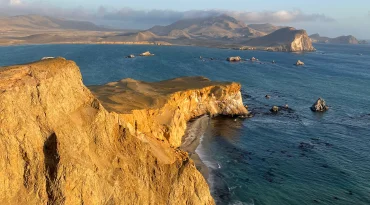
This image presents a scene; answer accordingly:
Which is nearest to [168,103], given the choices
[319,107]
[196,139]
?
[196,139]

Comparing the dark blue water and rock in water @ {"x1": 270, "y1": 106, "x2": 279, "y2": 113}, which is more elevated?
rock in water @ {"x1": 270, "y1": 106, "x2": 279, "y2": 113}

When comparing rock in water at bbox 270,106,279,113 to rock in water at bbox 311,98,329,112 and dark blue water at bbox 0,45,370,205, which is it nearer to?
dark blue water at bbox 0,45,370,205

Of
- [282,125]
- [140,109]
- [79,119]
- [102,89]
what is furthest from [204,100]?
[79,119]

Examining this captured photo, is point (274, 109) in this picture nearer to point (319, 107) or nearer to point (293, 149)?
point (319, 107)

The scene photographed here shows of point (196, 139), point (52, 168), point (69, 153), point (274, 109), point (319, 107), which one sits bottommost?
point (196, 139)

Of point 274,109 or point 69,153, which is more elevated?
point 69,153

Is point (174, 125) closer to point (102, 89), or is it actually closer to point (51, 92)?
point (102, 89)

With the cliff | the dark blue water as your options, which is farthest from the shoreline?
the cliff

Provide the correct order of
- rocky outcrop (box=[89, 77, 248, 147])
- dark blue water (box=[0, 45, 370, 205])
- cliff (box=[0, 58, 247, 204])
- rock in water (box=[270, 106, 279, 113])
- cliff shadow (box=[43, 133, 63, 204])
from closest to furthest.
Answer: cliff (box=[0, 58, 247, 204])
cliff shadow (box=[43, 133, 63, 204])
dark blue water (box=[0, 45, 370, 205])
rocky outcrop (box=[89, 77, 248, 147])
rock in water (box=[270, 106, 279, 113])

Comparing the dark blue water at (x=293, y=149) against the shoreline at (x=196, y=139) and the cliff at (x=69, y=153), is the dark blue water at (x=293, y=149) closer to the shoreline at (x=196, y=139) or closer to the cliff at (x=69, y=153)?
the shoreline at (x=196, y=139)
